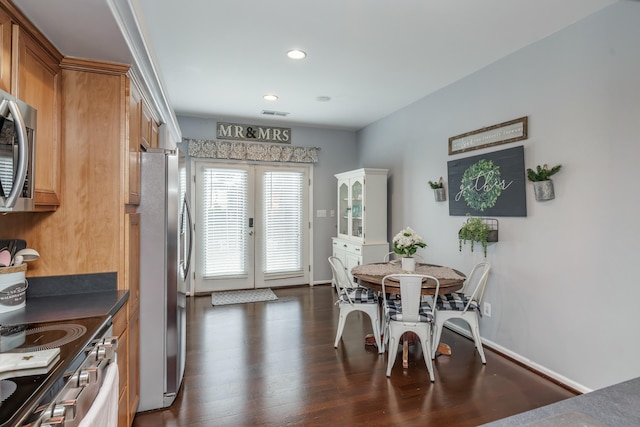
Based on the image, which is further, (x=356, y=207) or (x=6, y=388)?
(x=356, y=207)

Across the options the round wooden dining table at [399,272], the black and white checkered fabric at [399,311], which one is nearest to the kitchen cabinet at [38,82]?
the round wooden dining table at [399,272]

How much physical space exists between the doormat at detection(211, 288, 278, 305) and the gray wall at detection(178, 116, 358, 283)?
0.98 meters

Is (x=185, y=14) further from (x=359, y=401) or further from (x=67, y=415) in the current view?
(x=359, y=401)

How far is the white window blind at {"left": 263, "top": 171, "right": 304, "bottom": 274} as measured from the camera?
5336 millimetres

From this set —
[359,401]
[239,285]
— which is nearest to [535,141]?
[359,401]

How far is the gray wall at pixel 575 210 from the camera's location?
2148 millimetres

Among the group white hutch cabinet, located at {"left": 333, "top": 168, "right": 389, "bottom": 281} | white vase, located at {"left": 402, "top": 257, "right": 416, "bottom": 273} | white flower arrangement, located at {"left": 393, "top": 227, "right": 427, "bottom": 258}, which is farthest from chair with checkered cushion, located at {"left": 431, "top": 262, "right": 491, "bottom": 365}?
white hutch cabinet, located at {"left": 333, "top": 168, "right": 389, "bottom": 281}

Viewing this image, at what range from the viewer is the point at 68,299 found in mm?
1768

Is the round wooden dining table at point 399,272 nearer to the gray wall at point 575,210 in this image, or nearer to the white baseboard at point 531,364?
the gray wall at point 575,210

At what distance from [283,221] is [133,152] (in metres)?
3.44

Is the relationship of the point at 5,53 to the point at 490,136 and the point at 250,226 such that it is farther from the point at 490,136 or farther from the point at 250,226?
the point at 250,226

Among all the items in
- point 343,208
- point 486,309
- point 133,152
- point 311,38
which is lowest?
point 486,309

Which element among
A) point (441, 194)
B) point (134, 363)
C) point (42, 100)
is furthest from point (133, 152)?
point (441, 194)

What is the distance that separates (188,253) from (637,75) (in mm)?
3395
